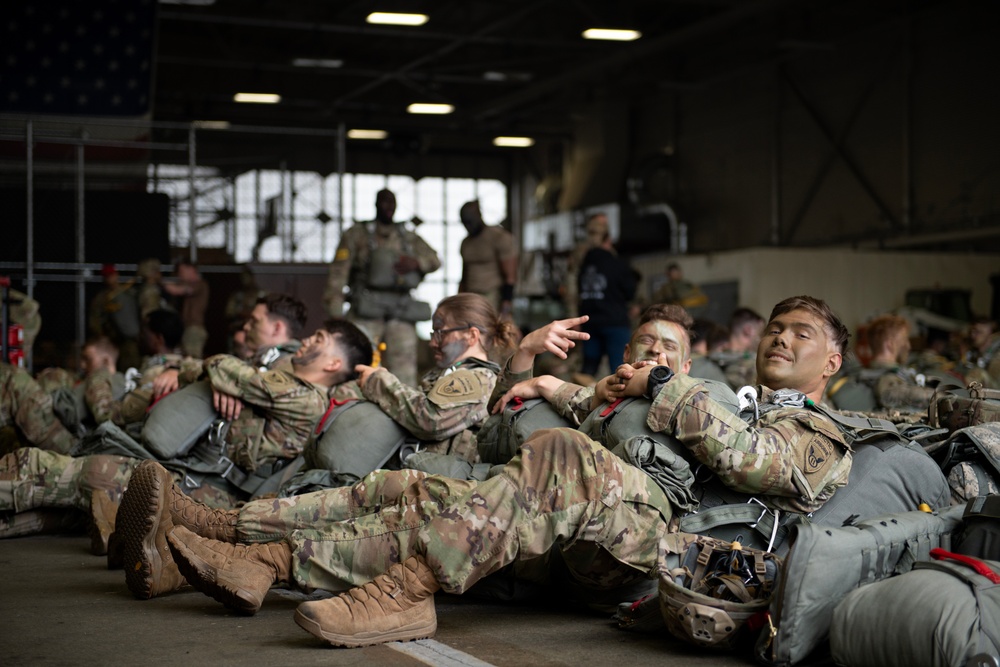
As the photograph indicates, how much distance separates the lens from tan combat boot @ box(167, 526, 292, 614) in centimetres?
342

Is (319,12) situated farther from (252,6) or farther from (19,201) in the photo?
(19,201)

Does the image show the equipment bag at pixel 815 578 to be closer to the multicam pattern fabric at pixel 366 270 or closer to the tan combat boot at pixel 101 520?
the tan combat boot at pixel 101 520

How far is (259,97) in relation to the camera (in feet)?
76.9

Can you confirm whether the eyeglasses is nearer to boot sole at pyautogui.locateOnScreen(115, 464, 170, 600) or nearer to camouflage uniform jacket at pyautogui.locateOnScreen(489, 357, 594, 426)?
camouflage uniform jacket at pyautogui.locateOnScreen(489, 357, 594, 426)

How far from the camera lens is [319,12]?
19.4 m

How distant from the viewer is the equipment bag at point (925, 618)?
2.60m

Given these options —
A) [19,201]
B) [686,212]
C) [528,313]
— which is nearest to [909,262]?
[528,313]

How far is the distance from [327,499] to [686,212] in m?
19.9

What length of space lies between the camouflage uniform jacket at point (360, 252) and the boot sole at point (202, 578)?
656 cm

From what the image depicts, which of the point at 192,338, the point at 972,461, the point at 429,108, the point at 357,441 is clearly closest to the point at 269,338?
the point at 357,441

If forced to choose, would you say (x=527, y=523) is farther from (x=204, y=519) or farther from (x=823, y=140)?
(x=823, y=140)

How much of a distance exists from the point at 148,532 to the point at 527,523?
137cm

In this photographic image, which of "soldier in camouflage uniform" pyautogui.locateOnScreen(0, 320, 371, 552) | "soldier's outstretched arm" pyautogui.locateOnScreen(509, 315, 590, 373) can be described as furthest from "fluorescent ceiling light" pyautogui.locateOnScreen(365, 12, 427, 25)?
"soldier's outstretched arm" pyautogui.locateOnScreen(509, 315, 590, 373)

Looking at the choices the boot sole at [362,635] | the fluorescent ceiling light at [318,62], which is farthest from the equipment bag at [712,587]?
the fluorescent ceiling light at [318,62]
